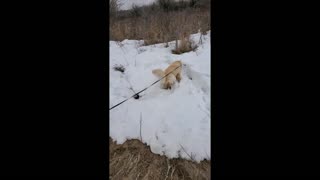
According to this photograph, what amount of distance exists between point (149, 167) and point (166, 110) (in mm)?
385

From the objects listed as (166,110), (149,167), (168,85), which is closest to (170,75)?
(168,85)

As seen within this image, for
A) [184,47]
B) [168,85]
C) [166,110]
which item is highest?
[184,47]

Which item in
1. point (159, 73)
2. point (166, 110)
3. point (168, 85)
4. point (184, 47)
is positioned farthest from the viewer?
point (184, 47)

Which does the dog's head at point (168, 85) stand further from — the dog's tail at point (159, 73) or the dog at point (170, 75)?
the dog's tail at point (159, 73)

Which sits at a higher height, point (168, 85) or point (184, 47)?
point (184, 47)

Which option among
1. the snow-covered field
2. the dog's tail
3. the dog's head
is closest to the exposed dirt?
the snow-covered field

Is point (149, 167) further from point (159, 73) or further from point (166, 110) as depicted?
point (159, 73)

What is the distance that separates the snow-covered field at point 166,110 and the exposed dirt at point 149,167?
4 centimetres

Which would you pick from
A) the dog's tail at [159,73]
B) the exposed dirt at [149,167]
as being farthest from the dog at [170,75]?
the exposed dirt at [149,167]

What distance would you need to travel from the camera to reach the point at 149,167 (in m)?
1.14

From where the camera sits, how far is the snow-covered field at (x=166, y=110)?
121 centimetres

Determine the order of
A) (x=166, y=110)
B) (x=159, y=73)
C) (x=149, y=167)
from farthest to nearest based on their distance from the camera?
(x=159, y=73) → (x=166, y=110) → (x=149, y=167)
